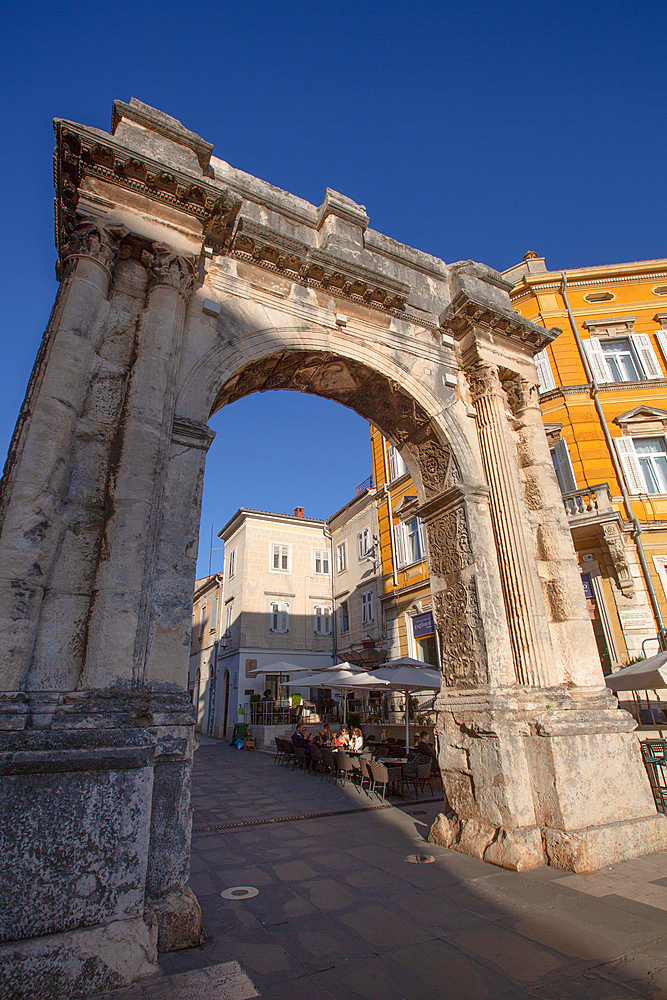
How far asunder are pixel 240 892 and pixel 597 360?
15.5 metres

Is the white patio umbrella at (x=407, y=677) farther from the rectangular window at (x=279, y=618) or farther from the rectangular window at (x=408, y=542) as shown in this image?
the rectangular window at (x=279, y=618)

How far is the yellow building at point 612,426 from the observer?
38.9 ft

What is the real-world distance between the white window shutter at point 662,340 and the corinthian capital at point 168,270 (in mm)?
14803

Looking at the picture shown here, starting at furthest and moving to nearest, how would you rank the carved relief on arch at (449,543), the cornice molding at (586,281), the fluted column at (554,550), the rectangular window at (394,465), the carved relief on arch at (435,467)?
the rectangular window at (394,465), the cornice molding at (586,281), the carved relief on arch at (435,467), the carved relief on arch at (449,543), the fluted column at (554,550)

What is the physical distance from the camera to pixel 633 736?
5188mm

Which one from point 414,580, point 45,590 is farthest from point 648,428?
point 45,590

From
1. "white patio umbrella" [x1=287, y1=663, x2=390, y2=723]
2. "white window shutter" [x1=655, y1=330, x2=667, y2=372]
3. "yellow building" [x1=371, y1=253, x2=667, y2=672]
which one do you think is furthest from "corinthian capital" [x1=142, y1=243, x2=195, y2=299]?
"white window shutter" [x1=655, y1=330, x2=667, y2=372]

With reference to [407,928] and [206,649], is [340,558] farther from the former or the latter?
[407,928]

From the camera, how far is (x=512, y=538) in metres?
6.00

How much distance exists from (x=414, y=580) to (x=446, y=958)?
42.4ft

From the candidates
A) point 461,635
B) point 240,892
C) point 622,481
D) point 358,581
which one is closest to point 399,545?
point 358,581

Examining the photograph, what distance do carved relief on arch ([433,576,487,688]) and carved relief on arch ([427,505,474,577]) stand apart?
0.25 metres

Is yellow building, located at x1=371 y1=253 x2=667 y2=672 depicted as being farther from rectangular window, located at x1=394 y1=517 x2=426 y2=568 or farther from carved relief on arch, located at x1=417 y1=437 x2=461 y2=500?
carved relief on arch, located at x1=417 y1=437 x2=461 y2=500

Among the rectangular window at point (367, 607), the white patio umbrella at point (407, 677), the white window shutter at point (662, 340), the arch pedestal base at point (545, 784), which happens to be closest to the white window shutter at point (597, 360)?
the white window shutter at point (662, 340)
